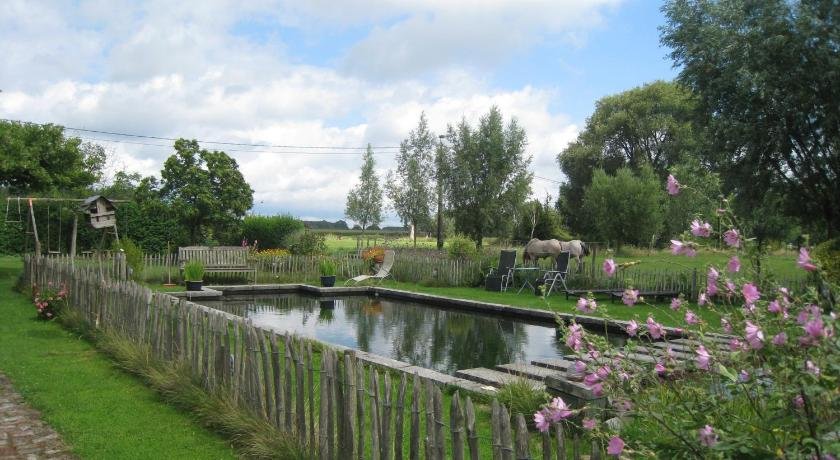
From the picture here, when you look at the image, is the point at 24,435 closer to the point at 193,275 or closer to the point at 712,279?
the point at 712,279

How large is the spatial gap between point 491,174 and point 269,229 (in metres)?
9.44

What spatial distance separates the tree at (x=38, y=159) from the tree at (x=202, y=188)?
4717 millimetres

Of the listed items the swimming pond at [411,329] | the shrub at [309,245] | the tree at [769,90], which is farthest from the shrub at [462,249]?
the tree at [769,90]

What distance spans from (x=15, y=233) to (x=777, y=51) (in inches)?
913

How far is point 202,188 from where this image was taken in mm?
23031

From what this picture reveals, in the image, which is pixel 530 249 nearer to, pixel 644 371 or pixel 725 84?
pixel 725 84

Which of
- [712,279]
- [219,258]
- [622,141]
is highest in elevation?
[622,141]

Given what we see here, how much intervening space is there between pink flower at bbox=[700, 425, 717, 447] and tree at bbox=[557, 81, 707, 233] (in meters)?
40.3

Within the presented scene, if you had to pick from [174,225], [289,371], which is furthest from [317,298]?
[289,371]

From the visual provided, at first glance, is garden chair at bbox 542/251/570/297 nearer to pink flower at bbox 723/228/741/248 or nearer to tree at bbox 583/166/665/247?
pink flower at bbox 723/228/741/248

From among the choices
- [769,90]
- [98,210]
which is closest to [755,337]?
[769,90]

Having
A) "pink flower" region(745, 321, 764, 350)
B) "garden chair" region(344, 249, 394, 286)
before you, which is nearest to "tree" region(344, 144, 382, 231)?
"garden chair" region(344, 249, 394, 286)

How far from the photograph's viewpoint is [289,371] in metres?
4.41

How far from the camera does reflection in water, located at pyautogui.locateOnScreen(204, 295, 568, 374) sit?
9.37 meters
